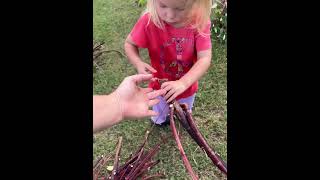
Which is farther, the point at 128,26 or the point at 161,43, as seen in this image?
the point at 128,26

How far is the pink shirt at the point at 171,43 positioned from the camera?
1851mm

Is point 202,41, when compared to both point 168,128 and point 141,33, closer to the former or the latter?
point 141,33

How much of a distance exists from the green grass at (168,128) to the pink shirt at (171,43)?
47cm

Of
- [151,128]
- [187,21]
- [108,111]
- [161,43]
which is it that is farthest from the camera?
[151,128]

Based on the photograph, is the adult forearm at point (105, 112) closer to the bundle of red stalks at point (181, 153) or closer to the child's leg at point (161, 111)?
the bundle of red stalks at point (181, 153)

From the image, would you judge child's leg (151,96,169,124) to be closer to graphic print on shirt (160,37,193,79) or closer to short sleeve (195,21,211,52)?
graphic print on shirt (160,37,193,79)

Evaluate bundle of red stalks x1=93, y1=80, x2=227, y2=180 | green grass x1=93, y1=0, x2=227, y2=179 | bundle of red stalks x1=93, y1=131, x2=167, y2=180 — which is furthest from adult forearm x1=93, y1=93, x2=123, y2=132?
green grass x1=93, y1=0, x2=227, y2=179

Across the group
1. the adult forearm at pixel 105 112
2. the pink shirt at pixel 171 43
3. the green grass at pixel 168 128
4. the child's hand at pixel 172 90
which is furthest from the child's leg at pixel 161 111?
the adult forearm at pixel 105 112

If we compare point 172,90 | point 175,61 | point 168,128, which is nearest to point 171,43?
point 175,61

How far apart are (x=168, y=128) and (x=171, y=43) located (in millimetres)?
848

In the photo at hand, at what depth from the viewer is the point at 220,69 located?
304cm
